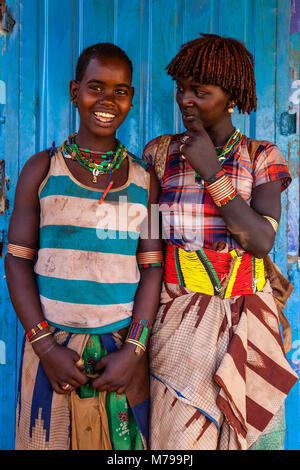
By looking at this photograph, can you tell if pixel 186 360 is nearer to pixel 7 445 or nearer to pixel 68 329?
pixel 68 329

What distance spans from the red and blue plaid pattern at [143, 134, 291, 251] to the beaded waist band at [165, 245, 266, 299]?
40 mm

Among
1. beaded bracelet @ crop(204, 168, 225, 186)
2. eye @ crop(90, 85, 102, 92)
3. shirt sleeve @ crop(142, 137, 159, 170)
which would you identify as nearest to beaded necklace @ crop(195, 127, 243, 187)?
beaded bracelet @ crop(204, 168, 225, 186)

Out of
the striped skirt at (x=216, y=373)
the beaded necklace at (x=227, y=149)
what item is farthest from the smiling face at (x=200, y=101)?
the striped skirt at (x=216, y=373)

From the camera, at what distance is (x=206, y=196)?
1.63 m

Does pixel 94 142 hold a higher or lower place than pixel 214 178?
higher

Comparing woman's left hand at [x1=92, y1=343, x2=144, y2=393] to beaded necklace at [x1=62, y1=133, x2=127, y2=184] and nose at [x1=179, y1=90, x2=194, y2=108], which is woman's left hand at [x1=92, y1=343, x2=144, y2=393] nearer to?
beaded necklace at [x1=62, y1=133, x2=127, y2=184]

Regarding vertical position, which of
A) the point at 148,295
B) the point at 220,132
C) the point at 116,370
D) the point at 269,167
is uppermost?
the point at 220,132

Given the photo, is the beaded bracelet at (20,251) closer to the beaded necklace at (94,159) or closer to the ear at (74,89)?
the beaded necklace at (94,159)

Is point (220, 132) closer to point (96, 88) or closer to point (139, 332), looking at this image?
point (96, 88)

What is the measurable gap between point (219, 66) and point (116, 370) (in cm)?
118

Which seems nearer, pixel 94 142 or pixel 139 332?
pixel 139 332

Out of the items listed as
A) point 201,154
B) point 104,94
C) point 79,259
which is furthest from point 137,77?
point 79,259

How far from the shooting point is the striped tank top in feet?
5.00

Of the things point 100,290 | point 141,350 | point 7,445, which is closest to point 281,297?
point 141,350
